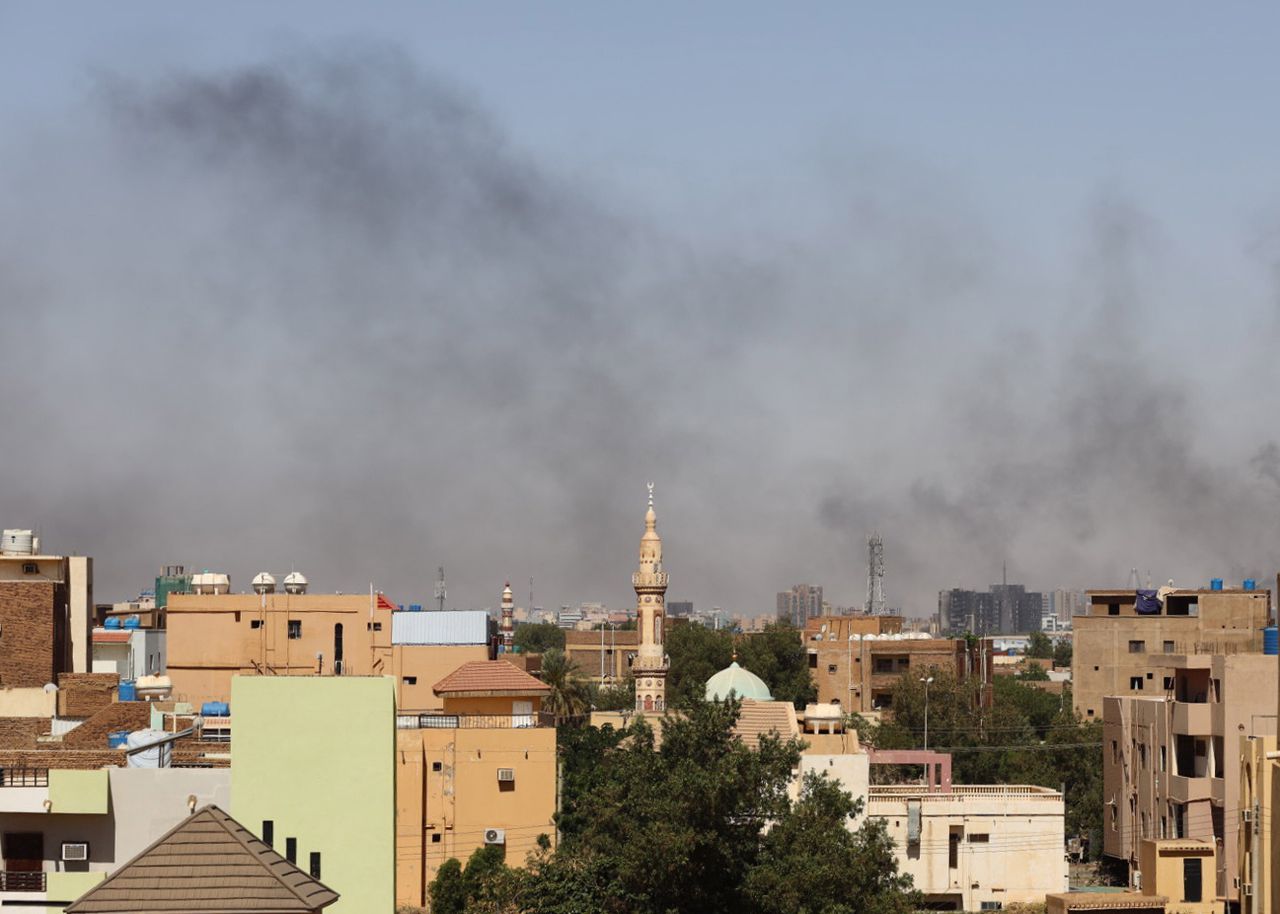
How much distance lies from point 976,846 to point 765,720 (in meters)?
8.46

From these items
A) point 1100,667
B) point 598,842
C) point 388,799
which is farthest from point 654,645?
point 388,799

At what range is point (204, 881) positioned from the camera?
76.8 ft

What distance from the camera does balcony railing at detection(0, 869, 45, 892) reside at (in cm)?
3434

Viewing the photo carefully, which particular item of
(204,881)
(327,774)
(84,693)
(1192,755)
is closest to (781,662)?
(1192,755)

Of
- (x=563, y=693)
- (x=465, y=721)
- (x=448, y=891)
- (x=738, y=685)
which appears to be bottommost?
(x=448, y=891)

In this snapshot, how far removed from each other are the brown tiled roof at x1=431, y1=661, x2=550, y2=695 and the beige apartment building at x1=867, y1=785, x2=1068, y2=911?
32.7ft

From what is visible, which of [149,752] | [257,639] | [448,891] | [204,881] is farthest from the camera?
[257,639]

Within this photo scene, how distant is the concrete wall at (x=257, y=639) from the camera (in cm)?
6262

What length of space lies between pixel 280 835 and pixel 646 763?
7510mm

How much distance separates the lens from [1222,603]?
8144 centimetres

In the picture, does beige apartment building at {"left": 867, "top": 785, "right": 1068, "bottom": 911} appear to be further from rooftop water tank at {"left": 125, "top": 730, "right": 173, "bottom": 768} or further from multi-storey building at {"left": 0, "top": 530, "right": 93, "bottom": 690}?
multi-storey building at {"left": 0, "top": 530, "right": 93, "bottom": 690}

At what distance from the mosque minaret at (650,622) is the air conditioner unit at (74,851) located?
186 ft

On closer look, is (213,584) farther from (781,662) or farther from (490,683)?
(781,662)

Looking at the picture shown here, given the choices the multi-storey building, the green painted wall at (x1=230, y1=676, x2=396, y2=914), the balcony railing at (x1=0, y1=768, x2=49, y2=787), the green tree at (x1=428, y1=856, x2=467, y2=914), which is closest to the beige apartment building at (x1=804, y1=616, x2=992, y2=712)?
the multi-storey building
